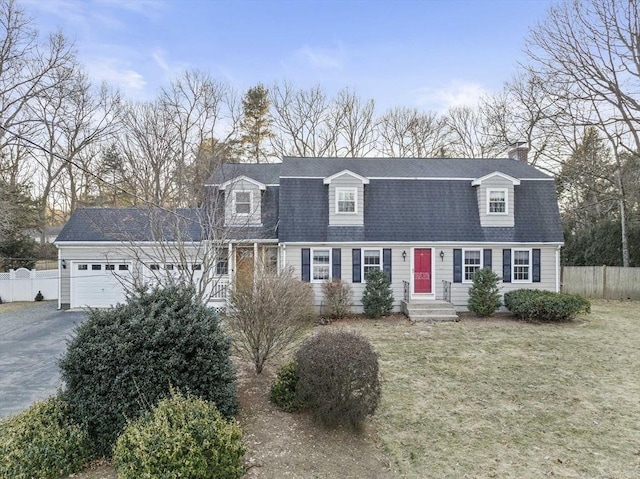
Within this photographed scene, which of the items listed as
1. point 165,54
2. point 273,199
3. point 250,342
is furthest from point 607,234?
point 165,54

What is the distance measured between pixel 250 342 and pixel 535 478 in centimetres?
444

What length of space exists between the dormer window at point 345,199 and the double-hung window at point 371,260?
1.67m

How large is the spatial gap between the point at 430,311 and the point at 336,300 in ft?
11.0

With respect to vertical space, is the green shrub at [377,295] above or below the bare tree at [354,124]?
below

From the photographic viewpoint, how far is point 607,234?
20.7 metres

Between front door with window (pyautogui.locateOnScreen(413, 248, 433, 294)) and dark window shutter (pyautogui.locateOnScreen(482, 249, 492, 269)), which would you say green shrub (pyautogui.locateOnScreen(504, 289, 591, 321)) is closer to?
dark window shutter (pyautogui.locateOnScreen(482, 249, 492, 269))

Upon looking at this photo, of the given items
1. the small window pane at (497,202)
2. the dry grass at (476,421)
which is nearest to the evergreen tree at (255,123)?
the small window pane at (497,202)

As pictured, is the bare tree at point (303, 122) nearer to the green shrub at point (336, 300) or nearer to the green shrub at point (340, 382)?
the green shrub at point (336, 300)

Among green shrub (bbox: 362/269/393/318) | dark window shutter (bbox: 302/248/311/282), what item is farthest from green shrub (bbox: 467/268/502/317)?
dark window shutter (bbox: 302/248/311/282)

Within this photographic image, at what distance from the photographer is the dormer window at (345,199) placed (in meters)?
14.5

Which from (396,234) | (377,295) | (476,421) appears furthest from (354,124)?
(476,421)

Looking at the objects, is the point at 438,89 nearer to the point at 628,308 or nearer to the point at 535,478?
→ the point at 628,308

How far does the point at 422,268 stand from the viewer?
47.4 feet

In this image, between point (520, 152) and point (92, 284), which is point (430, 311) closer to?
point (520, 152)
